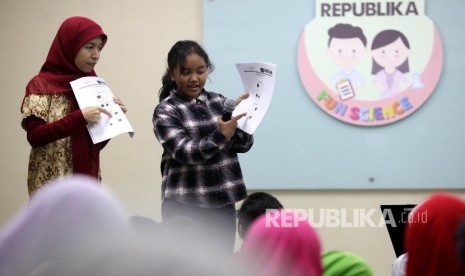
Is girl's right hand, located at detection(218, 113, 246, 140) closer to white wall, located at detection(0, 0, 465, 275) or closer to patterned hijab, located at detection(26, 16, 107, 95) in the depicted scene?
patterned hijab, located at detection(26, 16, 107, 95)

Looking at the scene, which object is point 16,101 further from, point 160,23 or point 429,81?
point 429,81

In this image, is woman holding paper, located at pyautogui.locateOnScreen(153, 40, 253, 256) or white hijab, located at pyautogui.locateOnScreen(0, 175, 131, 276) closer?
white hijab, located at pyautogui.locateOnScreen(0, 175, 131, 276)

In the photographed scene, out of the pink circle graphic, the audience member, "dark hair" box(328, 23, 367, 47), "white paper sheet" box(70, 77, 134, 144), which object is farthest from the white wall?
the audience member

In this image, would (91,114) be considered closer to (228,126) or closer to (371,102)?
(228,126)

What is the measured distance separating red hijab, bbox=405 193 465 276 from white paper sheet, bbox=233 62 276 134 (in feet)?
4.97

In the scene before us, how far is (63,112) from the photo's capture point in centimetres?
329

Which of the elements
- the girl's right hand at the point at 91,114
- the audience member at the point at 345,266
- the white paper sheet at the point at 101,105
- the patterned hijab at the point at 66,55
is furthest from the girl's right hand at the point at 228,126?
the audience member at the point at 345,266

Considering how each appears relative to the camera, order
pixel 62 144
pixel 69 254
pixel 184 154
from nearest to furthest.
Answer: pixel 69 254 < pixel 184 154 < pixel 62 144

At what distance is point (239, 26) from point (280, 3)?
0.28 meters

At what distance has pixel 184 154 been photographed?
3.07 m

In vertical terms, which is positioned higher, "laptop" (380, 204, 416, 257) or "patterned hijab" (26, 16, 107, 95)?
"patterned hijab" (26, 16, 107, 95)

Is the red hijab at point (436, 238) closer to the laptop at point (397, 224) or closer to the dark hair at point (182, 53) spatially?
the laptop at point (397, 224)

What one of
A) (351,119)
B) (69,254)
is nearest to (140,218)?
(69,254)

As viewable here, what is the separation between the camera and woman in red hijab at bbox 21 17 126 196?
10.5 feet
